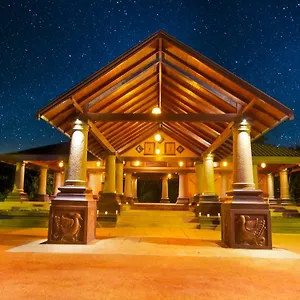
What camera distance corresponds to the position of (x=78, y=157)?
8.20 m

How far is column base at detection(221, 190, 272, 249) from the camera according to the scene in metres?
7.25

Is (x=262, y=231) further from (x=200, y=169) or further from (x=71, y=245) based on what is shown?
(x=200, y=169)

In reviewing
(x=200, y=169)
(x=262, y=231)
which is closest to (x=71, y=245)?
(x=262, y=231)

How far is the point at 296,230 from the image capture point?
460 inches

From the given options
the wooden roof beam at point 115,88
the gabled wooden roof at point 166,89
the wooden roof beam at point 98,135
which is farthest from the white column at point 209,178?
the wooden roof beam at point 115,88

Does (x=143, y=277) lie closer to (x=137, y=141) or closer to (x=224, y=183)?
(x=137, y=141)

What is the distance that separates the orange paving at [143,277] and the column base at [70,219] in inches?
58.4

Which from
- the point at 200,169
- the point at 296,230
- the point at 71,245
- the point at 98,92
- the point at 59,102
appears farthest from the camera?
the point at 200,169

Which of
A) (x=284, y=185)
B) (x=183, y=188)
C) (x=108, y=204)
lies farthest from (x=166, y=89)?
(x=284, y=185)

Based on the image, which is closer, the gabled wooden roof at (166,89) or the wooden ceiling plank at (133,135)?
the gabled wooden roof at (166,89)

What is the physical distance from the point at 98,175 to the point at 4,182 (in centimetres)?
1429

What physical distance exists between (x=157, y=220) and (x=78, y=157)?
6583 mm

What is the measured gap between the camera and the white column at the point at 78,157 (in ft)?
26.5

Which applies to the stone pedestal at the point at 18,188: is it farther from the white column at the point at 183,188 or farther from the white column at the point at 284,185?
the white column at the point at 284,185
